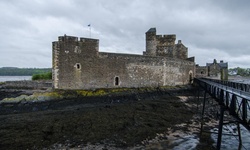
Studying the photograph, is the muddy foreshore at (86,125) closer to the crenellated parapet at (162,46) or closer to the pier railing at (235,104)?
the pier railing at (235,104)

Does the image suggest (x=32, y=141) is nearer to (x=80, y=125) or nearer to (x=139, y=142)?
(x=80, y=125)

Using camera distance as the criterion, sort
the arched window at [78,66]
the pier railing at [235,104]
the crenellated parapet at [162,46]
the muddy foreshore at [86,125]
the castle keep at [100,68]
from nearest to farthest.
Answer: the pier railing at [235,104] < the muddy foreshore at [86,125] < the castle keep at [100,68] < the arched window at [78,66] < the crenellated parapet at [162,46]

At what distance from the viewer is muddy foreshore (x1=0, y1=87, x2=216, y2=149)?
7723 millimetres

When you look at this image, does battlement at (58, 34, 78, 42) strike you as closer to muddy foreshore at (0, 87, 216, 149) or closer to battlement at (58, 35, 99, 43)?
battlement at (58, 35, 99, 43)

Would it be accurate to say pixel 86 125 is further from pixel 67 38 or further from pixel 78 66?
pixel 67 38

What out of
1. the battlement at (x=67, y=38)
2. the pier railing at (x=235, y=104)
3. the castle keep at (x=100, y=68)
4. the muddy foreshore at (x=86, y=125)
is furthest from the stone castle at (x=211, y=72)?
the battlement at (x=67, y=38)

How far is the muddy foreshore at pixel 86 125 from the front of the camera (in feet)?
25.3

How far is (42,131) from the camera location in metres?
8.90

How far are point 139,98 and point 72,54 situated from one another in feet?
26.0

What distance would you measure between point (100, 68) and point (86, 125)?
32.2 ft

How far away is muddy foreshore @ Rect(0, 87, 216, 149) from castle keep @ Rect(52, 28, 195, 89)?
113 inches

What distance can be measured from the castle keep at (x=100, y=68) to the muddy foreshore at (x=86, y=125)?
2.88 m

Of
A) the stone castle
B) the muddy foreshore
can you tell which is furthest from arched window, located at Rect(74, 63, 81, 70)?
the stone castle

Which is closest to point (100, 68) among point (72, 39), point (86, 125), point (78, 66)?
point (78, 66)
